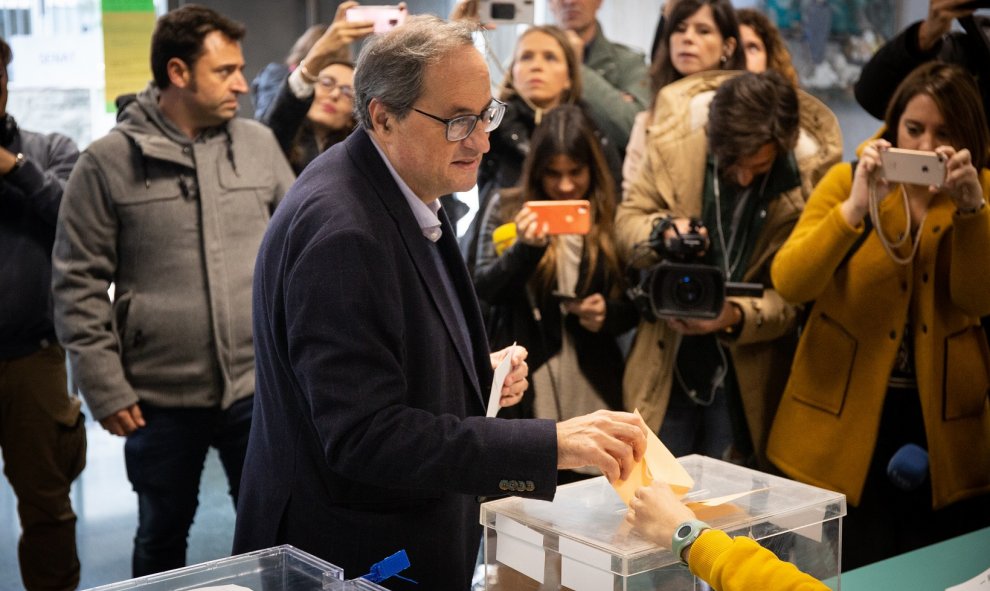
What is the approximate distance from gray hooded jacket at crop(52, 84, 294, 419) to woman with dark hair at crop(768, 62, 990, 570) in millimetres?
1469

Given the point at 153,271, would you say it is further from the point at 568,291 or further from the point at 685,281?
the point at 685,281

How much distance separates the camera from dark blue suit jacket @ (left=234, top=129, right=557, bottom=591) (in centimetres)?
152

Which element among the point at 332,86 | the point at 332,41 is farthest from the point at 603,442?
the point at 332,86

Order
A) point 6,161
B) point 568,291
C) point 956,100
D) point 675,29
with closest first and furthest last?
point 956,100 < point 6,161 < point 568,291 < point 675,29

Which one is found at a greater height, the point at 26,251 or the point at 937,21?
the point at 937,21

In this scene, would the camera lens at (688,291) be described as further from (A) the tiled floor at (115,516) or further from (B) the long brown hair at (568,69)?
(A) the tiled floor at (115,516)

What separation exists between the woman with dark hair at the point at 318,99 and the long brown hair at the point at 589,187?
0.64 meters

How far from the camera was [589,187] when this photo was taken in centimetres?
330

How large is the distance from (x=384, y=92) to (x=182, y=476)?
1.58 metres

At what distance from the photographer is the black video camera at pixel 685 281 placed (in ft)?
9.77

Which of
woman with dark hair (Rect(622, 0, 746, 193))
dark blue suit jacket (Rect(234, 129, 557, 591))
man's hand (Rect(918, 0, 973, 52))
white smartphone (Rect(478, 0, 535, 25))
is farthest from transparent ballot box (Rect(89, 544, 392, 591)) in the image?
man's hand (Rect(918, 0, 973, 52))

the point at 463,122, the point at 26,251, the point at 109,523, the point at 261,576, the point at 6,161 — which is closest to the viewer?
the point at 261,576

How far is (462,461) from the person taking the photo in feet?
5.04

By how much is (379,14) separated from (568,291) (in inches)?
41.3
